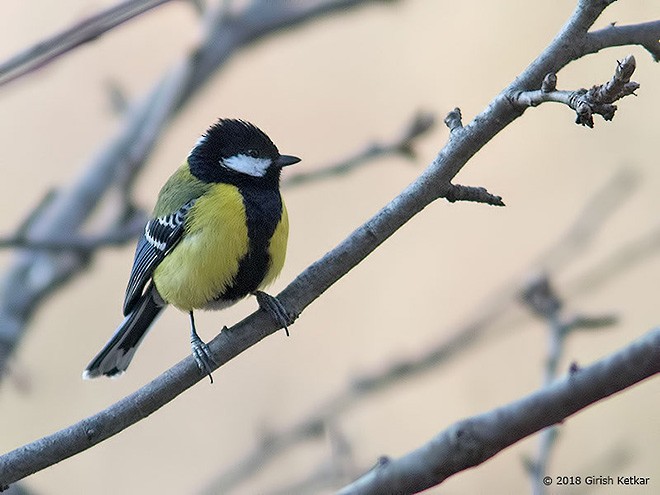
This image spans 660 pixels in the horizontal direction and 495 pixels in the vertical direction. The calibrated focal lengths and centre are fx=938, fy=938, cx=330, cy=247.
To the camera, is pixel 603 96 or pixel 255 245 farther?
pixel 255 245

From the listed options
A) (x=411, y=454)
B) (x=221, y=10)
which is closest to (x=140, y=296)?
(x=221, y=10)

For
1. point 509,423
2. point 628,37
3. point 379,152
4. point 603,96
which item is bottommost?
point 509,423

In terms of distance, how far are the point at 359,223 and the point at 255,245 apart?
149 centimetres

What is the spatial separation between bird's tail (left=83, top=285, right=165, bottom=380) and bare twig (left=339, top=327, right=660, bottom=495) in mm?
1259

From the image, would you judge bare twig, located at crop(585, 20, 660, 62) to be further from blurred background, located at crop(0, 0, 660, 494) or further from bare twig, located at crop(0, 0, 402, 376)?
blurred background, located at crop(0, 0, 660, 494)

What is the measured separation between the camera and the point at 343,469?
2174mm

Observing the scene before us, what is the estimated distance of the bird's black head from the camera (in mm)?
2459

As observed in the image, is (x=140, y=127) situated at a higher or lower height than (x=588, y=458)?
higher

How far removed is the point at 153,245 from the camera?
2.41m

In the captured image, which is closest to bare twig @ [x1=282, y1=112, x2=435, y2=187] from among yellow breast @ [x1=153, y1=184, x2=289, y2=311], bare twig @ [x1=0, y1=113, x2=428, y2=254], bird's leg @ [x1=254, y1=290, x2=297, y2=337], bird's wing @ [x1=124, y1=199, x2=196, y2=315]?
bare twig @ [x1=0, y1=113, x2=428, y2=254]

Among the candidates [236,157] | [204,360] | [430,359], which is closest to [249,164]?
[236,157]

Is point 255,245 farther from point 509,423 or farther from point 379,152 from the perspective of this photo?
point 509,423

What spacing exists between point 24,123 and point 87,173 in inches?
43.5

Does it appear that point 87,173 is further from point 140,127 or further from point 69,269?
point 69,269
